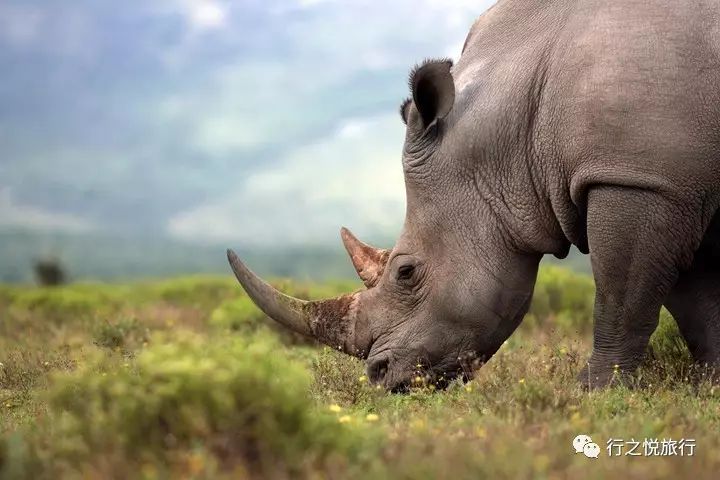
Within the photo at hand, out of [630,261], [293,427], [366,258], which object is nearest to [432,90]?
[366,258]

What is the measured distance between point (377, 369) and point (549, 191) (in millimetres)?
1714

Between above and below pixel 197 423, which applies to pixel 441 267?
below

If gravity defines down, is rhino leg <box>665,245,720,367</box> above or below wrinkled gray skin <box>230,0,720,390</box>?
below

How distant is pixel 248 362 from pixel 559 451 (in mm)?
1277

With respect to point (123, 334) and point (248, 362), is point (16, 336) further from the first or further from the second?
point (248, 362)

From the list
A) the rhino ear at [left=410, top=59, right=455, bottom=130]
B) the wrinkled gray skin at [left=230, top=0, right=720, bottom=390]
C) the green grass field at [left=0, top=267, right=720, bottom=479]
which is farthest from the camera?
the rhino ear at [left=410, top=59, right=455, bottom=130]

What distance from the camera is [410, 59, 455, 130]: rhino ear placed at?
21.6 ft

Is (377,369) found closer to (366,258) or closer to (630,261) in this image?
(366,258)

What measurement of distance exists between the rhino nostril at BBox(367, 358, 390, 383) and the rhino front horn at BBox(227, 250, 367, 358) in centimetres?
16

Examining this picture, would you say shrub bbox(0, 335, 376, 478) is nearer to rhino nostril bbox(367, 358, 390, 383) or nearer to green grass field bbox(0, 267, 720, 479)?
green grass field bbox(0, 267, 720, 479)

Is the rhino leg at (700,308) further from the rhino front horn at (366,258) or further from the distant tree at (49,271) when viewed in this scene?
the distant tree at (49,271)

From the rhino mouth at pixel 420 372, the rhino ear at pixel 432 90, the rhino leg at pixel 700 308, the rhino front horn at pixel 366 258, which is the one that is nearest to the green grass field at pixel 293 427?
the rhino mouth at pixel 420 372

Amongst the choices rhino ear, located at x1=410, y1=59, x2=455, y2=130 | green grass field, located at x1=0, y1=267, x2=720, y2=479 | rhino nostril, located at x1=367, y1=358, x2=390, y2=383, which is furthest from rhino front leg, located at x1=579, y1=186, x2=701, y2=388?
rhino nostril, located at x1=367, y1=358, x2=390, y2=383

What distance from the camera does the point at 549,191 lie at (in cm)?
646
